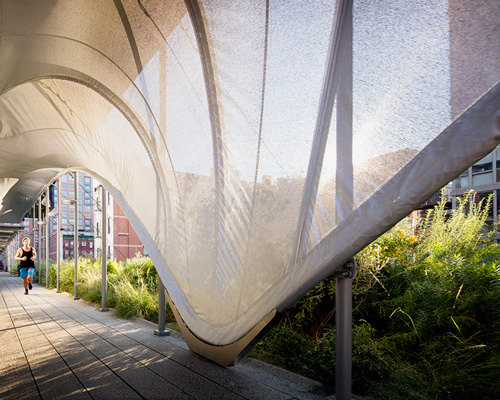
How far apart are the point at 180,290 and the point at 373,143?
8.54ft

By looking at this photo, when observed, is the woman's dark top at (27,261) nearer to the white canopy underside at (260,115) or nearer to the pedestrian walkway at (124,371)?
the pedestrian walkway at (124,371)

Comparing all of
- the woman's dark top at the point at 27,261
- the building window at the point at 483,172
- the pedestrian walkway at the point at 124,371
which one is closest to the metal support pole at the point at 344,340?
the pedestrian walkway at the point at 124,371

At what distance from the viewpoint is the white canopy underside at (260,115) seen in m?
1.55

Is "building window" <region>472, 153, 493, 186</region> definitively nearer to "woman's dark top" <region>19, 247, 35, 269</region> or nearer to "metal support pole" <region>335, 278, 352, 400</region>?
"metal support pole" <region>335, 278, 352, 400</region>

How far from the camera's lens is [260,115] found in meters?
2.62

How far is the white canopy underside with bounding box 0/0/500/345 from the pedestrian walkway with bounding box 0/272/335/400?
1.25ft

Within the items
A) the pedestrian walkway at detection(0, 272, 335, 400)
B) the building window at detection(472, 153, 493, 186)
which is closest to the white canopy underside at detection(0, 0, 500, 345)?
the pedestrian walkway at detection(0, 272, 335, 400)

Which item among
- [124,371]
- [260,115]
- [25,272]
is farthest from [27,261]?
[260,115]

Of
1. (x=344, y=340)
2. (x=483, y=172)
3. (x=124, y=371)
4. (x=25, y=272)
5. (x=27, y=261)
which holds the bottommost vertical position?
(x=25, y=272)

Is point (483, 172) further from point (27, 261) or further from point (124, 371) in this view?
point (27, 261)

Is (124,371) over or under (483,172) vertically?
under

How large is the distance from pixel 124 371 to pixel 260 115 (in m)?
2.51

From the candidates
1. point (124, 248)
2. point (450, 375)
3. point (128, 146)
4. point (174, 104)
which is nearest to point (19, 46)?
point (174, 104)

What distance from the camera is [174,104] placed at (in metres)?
3.39
